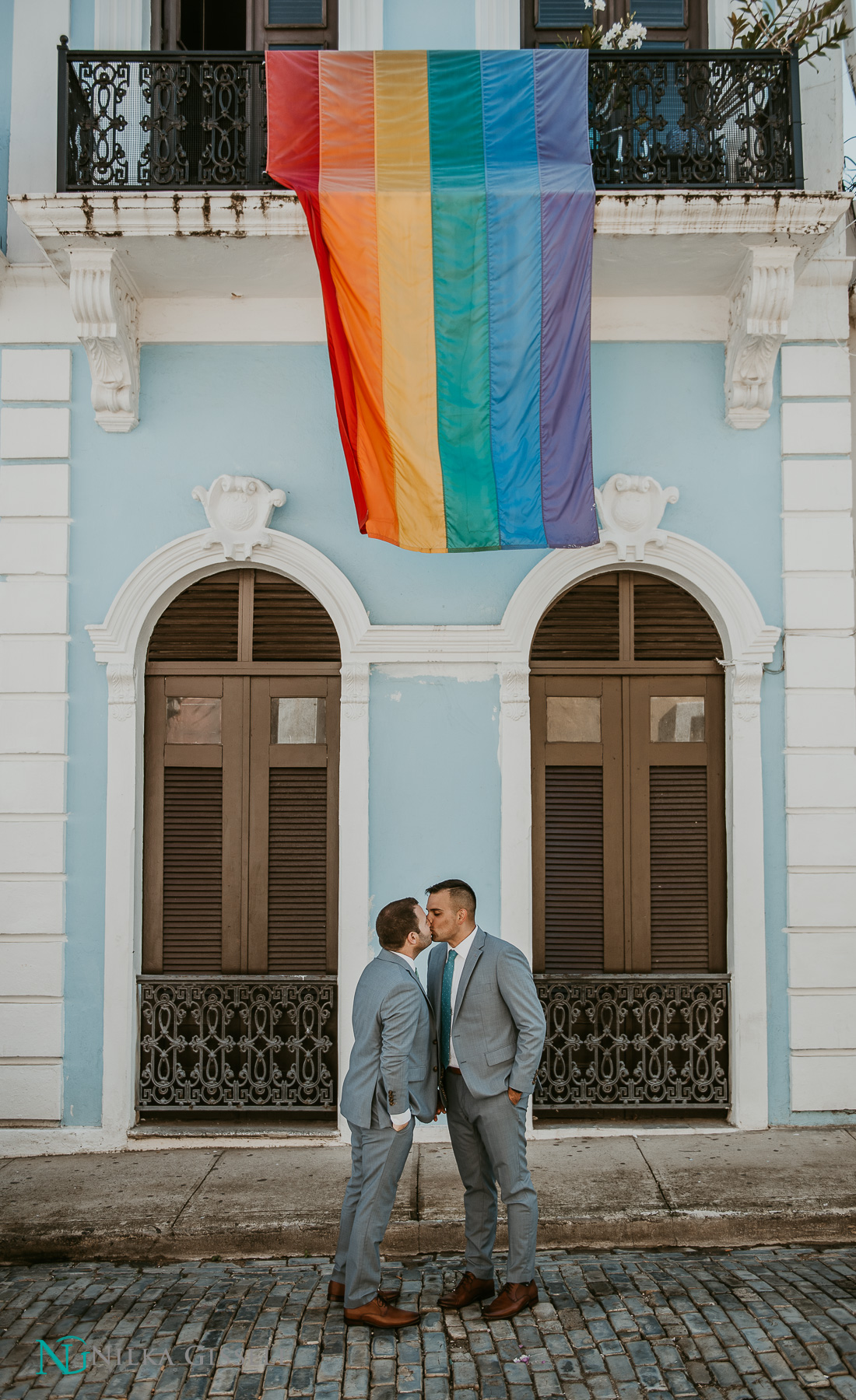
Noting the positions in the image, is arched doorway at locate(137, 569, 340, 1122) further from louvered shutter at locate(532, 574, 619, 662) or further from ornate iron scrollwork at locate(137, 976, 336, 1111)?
louvered shutter at locate(532, 574, 619, 662)

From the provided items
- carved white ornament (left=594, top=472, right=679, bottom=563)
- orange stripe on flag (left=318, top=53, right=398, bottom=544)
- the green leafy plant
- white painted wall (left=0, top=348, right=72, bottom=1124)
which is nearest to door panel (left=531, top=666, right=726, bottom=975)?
carved white ornament (left=594, top=472, right=679, bottom=563)

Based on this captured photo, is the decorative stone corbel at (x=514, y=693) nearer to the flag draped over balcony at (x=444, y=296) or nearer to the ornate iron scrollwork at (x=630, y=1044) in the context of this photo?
the flag draped over balcony at (x=444, y=296)

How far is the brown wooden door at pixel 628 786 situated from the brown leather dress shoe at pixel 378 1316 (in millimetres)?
2822

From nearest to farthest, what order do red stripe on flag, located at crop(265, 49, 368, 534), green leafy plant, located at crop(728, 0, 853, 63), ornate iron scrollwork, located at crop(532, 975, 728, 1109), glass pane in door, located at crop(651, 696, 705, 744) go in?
red stripe on flag, located at crop(265, 49, 368, 534) → green leafy plant, located at crop(728, 0, 853, 63) → ornate iron scrollwork, located at crop(532, 975, 728, 1109) → glass pane in door, located at crop(651, 696, 705, 744)

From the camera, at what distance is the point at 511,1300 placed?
4.29 metres

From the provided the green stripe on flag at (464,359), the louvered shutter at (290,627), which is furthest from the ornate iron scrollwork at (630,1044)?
the green stripe on flag at (464,359)

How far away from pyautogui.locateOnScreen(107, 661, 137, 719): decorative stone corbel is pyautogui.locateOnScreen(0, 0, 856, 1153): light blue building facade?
0.03 m

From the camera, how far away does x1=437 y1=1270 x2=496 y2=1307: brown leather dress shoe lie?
14.4 feet

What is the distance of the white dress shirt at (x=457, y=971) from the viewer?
4438mm

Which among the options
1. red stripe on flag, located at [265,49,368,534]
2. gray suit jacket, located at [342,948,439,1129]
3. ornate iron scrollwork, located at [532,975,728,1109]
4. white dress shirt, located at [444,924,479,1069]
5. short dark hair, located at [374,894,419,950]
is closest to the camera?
gray suit jacket, located at [342,948,439,1129]

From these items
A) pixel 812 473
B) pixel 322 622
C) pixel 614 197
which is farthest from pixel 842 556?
pixel 322 622

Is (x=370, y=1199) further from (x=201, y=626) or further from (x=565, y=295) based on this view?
(x=565, y=295)

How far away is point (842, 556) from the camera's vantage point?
22.1 feet

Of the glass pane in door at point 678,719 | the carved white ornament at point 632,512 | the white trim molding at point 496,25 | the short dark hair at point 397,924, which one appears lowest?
the short dark hair at point 397,924
